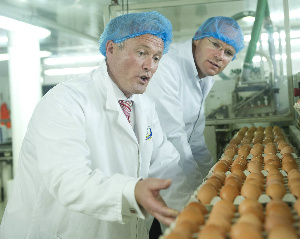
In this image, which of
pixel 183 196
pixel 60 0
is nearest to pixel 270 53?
pixel 183 196

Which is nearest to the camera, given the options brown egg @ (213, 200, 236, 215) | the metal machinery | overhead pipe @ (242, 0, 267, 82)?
brown egg @ (213, 200, 236, 215)

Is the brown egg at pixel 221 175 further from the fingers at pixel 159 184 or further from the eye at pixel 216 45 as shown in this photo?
the eye at pixel 216 45

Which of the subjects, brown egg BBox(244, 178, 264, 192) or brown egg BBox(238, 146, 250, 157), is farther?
brown egg BBox(238, 146, 250, 157)

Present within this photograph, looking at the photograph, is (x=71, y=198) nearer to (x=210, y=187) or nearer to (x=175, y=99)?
(x=210, y=187)

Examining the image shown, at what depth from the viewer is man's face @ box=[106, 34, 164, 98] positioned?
176 centimetres

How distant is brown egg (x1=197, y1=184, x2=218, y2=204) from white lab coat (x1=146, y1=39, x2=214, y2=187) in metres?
0.90

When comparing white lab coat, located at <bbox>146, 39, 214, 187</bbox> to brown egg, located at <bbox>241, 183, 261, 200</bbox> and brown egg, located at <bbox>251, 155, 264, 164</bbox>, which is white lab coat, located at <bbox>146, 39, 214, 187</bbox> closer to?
brown egg, located at <bbox>251, 155, 264, 164</bbox>

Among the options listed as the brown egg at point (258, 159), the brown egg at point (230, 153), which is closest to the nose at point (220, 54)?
the brown egg at point (230, 153)

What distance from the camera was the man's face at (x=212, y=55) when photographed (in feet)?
8.66

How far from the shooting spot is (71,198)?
130 centimetres

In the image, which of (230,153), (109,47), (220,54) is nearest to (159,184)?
(109,47)

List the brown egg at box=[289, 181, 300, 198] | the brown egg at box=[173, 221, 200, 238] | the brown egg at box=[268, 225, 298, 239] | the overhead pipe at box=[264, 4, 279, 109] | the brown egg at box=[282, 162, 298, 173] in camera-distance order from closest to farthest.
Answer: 1. the brown egg at box=[268, 225, 298, 239]
2. the brown egg at box=[173, 221, 200, 238]
3. the brown egg at box=[289, 181, 300, 198]
4. the brown egg at box=[282, 162, 298, 173]
5. the overhead pipe at box=[264, 4, 279, 109]

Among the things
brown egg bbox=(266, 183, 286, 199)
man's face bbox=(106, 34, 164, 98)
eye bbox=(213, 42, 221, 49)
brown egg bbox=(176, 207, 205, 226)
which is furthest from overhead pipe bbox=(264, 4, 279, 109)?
brown egg bbox=(176, 207, 205, 226)

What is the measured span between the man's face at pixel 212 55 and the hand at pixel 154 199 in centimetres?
162
